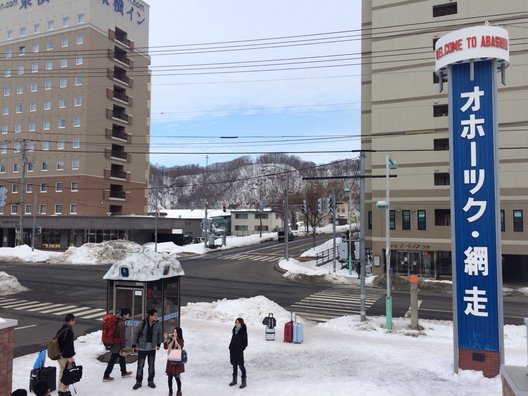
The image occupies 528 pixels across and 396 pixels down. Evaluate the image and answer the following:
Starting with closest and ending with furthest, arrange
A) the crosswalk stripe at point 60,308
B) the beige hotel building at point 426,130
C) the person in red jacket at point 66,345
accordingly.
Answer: the person in red jacket at point 66,345 < the crosswalk stripe at point 60,308 < the beige hotel building at point 426,130

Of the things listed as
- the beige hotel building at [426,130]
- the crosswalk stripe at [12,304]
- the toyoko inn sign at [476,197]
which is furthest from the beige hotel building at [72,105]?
the toyoko inn sign at [476,197]

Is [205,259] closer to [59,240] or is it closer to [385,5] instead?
[59,240]

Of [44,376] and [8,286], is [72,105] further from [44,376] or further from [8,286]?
[44,376]

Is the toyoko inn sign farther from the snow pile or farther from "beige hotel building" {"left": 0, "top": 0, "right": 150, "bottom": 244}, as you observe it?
"beige hotel building" {"left": 0, "top": 0, "right": 150, "bottom": 244}

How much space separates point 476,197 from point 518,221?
28622 millimetres

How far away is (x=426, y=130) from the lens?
40500mm

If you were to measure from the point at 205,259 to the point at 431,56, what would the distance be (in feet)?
102

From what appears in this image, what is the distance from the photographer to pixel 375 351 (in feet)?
49.3

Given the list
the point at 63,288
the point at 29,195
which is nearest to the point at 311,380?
the point at 63,288

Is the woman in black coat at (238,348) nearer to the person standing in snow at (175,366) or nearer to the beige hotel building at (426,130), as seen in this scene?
the person standing in snow at (175,366)

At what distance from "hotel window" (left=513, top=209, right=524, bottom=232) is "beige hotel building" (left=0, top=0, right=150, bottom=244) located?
157 ft

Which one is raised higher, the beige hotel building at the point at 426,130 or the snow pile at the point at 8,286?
the beige hotel building at the point at 426,130

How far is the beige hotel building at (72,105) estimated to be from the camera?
206ft

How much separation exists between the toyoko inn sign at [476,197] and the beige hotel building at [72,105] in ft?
176
